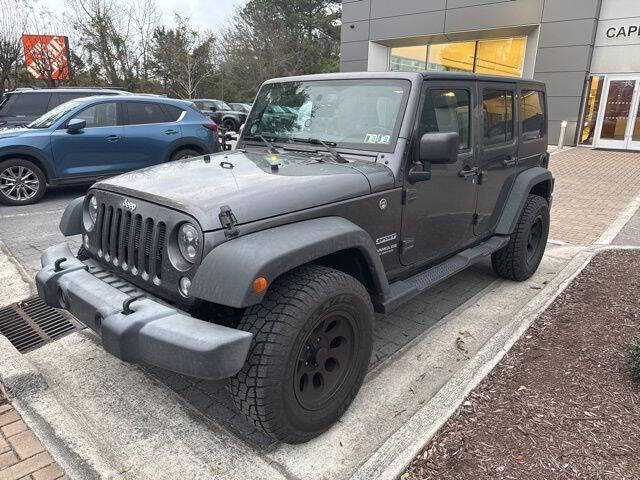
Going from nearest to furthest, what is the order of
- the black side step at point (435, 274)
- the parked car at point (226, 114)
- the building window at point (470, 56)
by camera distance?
the black side step at point (435, 274), the building window at point (470, 56), the parked car at point (226, 114)

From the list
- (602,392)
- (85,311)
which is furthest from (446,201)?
(85,311)

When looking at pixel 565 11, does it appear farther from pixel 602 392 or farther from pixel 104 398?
pixel 104 398

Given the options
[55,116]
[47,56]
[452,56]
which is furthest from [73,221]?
[452,56]

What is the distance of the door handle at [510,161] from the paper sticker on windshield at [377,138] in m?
1.61

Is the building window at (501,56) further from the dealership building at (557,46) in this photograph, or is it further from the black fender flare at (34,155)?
the black fender flare at (34,155)

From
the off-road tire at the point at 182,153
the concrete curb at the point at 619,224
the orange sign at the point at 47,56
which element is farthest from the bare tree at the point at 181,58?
the concrete curb at the point at 619,224

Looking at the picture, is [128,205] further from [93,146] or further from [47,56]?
[47,56]

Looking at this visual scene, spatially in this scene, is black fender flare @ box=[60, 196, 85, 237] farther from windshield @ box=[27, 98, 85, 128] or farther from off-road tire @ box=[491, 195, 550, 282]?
windshield @ box=[27, 98, 85, 128]

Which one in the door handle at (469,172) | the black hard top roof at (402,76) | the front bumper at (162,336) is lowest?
the front bumper at (162,336)

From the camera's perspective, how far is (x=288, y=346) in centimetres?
215

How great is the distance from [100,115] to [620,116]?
16.8m

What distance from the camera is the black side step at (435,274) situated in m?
2.96

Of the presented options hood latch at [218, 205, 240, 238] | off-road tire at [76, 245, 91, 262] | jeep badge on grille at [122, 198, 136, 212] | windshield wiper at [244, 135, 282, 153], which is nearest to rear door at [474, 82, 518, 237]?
windshield wiper at [244, 135, 282, 153]

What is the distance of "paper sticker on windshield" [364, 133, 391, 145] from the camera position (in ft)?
10.00
